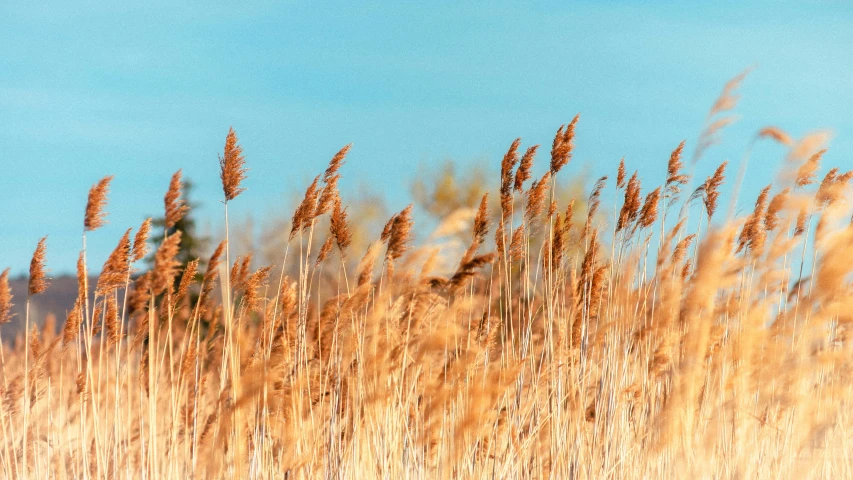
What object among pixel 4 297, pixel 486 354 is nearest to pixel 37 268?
pixel 4 297

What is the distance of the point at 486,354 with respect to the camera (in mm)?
3906

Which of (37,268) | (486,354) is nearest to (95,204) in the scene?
(37,268)

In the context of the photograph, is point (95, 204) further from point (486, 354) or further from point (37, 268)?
point (486, 354)

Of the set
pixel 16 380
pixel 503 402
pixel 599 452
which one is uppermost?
pixel 16 380

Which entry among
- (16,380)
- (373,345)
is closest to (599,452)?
(373,345)

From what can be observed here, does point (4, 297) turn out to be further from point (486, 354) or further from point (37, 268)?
point (486, 354)

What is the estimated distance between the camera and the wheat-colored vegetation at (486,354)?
2.98 meters

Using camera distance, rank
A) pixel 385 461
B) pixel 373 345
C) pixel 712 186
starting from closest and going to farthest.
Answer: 1. pixel 373 345
2. pixel 385 461
3. pixel 712 186

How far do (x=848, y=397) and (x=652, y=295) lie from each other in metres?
1.15

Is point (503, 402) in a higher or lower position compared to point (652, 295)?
lower

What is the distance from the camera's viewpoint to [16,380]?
15.5 ft

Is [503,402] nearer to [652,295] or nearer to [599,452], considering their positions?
[599,452]

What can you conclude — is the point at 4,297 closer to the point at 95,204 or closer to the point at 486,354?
the point at 95,204

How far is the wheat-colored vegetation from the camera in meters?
2.98
